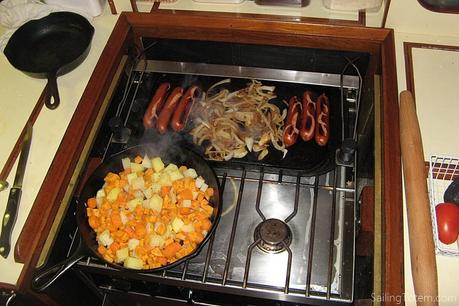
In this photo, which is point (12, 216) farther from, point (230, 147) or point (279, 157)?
point (279, 157)

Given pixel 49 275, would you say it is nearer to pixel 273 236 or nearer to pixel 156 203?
pixel 156 203

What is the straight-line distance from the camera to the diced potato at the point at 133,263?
4.23ft

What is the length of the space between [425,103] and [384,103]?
128 millimetres

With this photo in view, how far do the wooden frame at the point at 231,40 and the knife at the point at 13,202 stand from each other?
38 mm

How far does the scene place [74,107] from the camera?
1437 millimetres

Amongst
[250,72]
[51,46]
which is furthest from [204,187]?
[51,46]

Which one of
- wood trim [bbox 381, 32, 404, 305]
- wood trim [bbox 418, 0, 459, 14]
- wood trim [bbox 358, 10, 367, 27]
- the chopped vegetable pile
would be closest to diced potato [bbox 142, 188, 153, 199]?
the chopped vegetable pile

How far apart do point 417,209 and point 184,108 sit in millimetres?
926

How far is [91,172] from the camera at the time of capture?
4.95 ft

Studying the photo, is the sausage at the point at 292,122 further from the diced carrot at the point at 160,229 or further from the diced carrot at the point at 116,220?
the diced carrot at the point at 116,220

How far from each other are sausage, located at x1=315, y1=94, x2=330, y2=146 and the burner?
0.33 m

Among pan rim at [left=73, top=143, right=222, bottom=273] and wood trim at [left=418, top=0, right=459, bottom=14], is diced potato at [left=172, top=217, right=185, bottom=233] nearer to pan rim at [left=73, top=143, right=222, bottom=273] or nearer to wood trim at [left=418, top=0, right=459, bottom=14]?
pan rim at [left=73, top=143, right=222, bottom=273]

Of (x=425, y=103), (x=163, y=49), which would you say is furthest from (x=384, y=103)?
(x=163, y=49)

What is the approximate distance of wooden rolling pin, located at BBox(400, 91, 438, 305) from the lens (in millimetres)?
952
